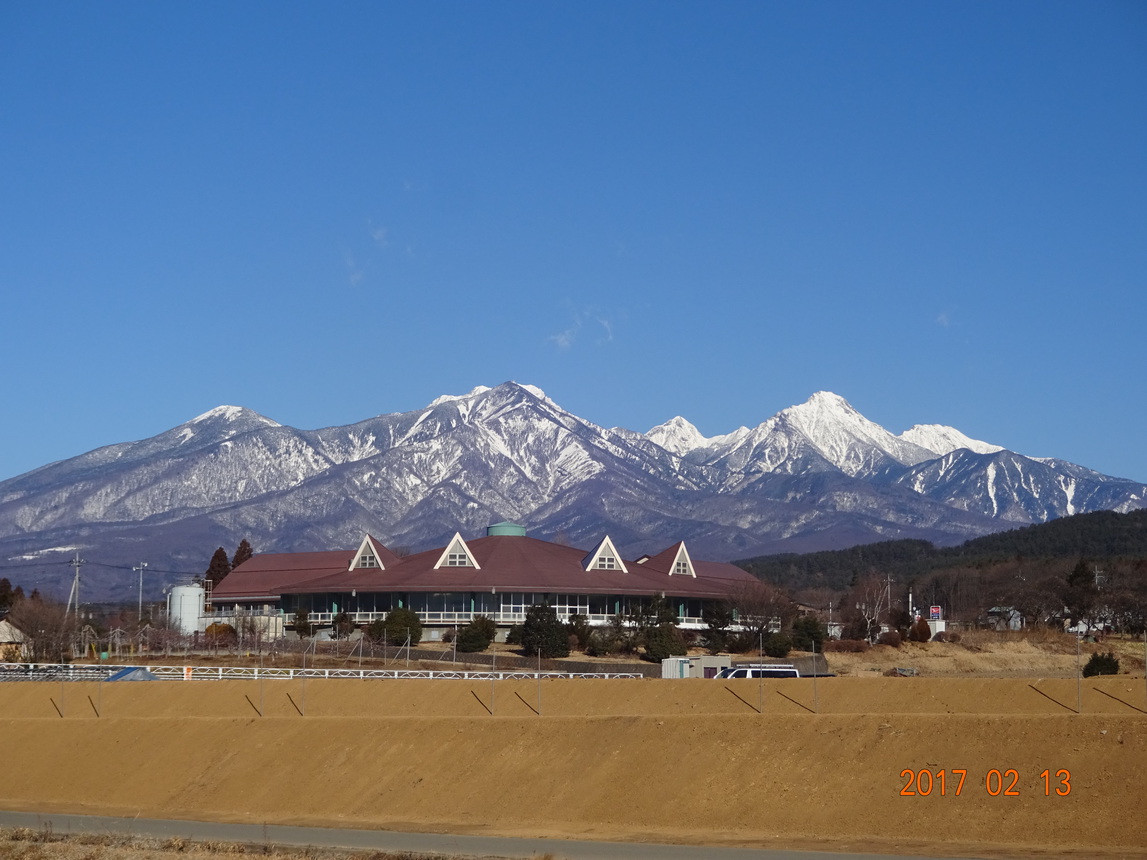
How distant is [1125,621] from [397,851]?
83.5 metres

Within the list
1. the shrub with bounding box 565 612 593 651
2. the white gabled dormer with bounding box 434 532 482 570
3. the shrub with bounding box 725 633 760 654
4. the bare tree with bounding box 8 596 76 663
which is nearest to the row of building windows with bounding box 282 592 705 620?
the white gabled dormer with bounding box 434 532 482 570

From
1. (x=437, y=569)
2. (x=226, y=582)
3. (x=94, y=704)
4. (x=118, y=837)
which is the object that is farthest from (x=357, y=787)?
(x=226, y=582)

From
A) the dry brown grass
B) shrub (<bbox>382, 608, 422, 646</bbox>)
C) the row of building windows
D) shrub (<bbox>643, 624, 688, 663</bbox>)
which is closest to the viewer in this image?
the dry brown grass

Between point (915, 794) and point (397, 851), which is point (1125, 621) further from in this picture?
point (397, 851)

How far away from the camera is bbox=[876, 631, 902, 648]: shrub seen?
90.6 meters

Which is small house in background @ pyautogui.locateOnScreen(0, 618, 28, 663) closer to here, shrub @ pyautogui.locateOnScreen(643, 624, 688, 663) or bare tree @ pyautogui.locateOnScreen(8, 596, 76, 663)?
bare tree @ pyautogui.locateOnScreen(8, 596, 76, 663)

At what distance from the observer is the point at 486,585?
101562mm

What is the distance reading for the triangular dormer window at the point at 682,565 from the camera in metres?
115

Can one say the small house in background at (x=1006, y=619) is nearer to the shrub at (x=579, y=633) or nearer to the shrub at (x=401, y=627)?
the shrub at (x=579, y=633)

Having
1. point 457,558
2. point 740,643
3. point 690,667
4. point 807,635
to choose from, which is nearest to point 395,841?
point 690,667

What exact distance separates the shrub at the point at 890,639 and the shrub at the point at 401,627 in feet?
104

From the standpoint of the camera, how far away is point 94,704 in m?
57.0

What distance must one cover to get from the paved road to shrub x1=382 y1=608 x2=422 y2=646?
5160cm
